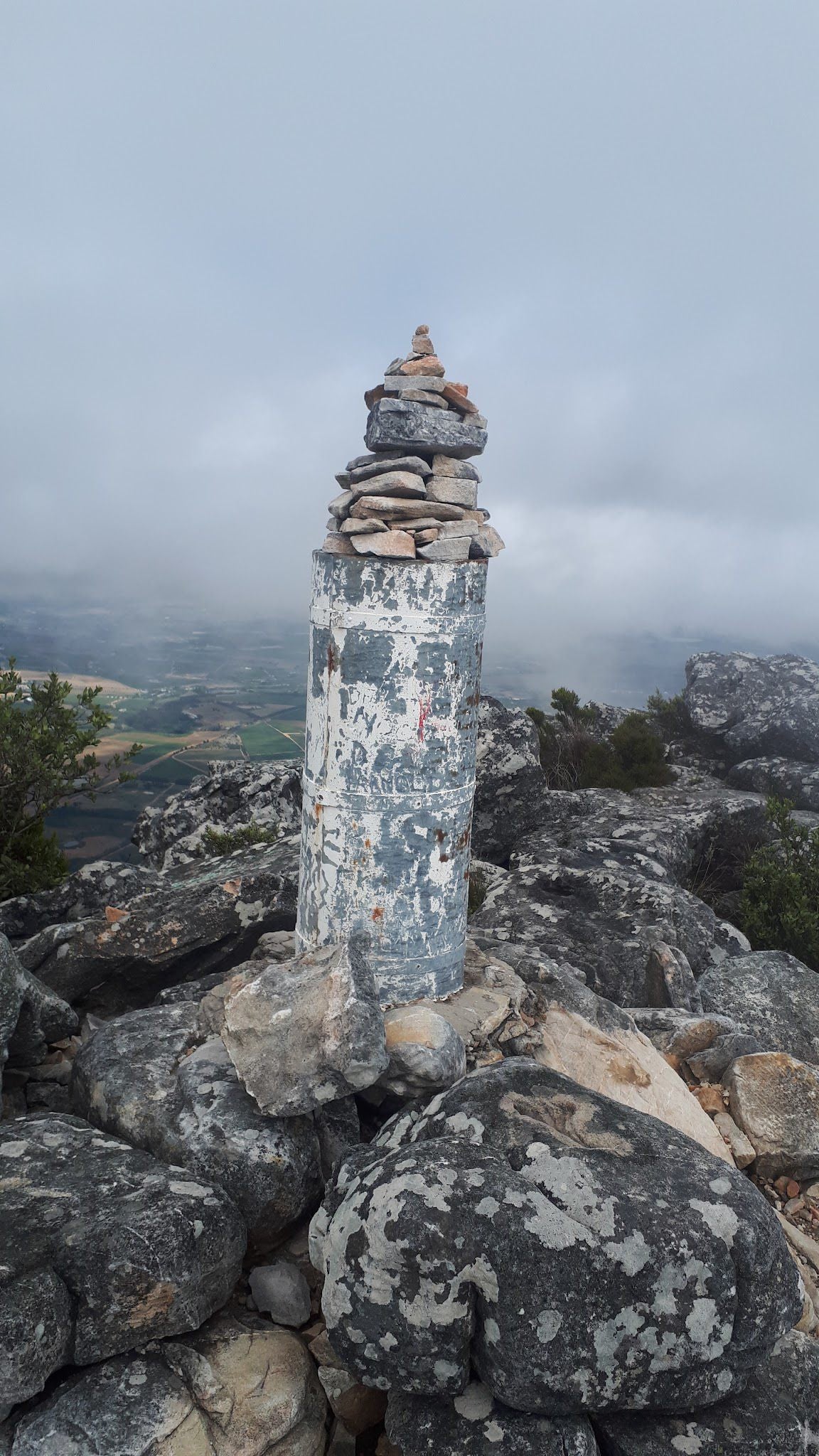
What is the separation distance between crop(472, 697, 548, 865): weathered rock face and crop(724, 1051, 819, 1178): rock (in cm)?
654

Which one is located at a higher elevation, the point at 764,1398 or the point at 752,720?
the point at 752,720

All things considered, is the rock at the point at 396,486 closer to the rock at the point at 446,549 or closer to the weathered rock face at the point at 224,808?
the rock at the point at 446,549

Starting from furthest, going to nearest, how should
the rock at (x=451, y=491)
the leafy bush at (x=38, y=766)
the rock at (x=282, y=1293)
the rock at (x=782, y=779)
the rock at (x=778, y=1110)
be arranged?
1. the rock at (x=782, y=779)
2. the leafy bush at (x=38, y=766)
3. the rock at (x=778, y=1110)
4. the rock at (x=451, y=491)
5. the rock at (x=282, y=1293)

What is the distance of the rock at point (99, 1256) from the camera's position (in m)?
3.22

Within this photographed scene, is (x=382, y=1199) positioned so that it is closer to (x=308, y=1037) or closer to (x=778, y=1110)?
(x=308, y=1037)

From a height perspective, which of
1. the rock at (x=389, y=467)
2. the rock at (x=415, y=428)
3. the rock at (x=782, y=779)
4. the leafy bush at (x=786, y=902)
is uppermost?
the rock at (x=415, y=428)

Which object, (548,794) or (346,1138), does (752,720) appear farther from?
(346,1138)

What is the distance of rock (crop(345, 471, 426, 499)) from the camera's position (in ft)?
16.5

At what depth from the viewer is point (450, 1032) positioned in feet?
15.8

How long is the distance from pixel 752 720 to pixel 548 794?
819 cm

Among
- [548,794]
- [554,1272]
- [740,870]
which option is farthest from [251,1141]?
[740,870]

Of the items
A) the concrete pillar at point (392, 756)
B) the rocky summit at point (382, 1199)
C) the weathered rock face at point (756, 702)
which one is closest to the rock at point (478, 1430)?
the rocky summit at point (382, 1199)

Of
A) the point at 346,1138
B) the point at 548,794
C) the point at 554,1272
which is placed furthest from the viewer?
the point at 548,794

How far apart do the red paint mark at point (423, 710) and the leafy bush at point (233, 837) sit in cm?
547
